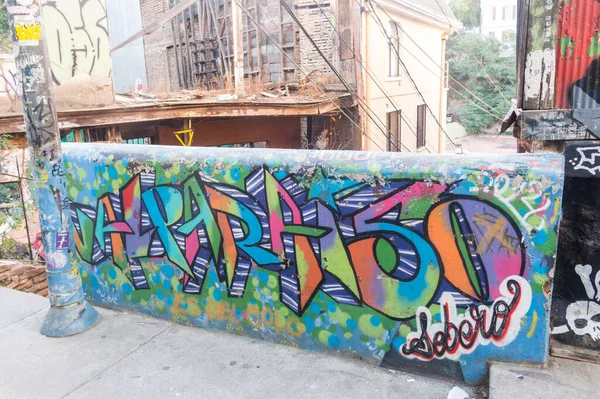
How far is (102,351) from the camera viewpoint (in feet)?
12.8

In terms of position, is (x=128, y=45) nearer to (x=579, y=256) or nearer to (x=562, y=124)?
(x=562, y=124)

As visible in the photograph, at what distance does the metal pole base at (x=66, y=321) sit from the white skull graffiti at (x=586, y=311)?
3.83 meters

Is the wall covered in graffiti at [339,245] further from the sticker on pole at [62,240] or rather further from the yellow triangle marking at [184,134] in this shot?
the yellow triangle marking at [184,134]

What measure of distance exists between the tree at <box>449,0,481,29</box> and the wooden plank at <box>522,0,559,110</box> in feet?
183

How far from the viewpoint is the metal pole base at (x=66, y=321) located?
4.14 meters

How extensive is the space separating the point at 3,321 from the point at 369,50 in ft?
39.2

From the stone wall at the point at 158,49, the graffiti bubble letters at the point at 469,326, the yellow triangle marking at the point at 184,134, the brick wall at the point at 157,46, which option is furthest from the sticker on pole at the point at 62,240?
the brick wall at the point at 157,46

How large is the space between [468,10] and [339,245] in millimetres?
57691

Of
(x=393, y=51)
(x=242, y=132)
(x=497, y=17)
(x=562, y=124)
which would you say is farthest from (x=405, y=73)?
(x=497, y=17)

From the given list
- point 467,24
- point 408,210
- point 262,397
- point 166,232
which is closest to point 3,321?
point 166,232

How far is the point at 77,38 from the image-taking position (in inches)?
334

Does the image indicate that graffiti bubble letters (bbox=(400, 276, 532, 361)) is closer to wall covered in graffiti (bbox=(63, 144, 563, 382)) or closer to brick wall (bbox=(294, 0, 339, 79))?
wall covered in graffiti (bbox=(63, 144, 563, 382))

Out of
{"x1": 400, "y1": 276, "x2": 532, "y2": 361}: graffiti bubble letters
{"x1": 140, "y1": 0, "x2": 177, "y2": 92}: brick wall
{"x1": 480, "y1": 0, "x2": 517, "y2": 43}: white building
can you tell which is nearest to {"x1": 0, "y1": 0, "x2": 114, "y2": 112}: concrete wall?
{"x1": 400, "y1": 276, "x2": 532, "y2": 361}: graffiti bubble letters

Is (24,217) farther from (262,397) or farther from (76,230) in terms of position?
(262,397)
